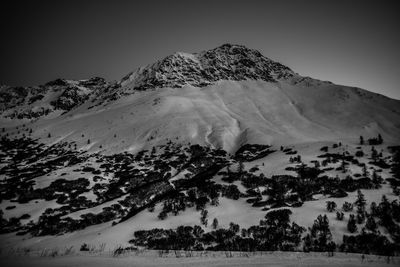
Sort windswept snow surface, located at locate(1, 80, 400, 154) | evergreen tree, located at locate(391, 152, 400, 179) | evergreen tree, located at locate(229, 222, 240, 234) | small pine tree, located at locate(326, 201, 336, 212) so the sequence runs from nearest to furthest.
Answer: evergreen tree, located at locate(229, 222, 240, 234) < small pine tree, located at locate(326, 201, 336, 212) < evergreen tree, located at locate(391, 152, 400, 179) < windswept snow surface, located at locate(1, 80, 400, 154)

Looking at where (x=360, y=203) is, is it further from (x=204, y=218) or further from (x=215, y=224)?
(x=204, y=218)

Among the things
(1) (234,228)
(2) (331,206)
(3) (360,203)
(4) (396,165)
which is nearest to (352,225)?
(2) (331,206)

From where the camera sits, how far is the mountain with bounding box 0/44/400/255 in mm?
43906

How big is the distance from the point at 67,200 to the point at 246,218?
58588mm

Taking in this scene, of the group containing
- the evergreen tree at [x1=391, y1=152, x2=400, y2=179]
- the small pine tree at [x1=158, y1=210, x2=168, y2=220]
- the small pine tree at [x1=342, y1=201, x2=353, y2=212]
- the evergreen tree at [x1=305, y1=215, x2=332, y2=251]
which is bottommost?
the evergreen tree at [x1=305, y1=215, x2=332, y2=251]

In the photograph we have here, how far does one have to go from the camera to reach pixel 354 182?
63.4 m

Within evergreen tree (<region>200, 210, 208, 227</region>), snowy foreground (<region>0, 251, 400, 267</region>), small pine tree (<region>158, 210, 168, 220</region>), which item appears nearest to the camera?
snowy foreground (<region>0, 251, 400, 267</region>)

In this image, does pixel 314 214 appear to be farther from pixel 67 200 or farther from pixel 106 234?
pixel 67 200

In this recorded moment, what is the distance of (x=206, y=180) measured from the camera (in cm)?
7600

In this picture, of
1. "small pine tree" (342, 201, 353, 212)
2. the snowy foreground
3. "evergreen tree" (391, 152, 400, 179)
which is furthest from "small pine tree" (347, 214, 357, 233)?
"evergreen tree" (391, 152, 400, 179)

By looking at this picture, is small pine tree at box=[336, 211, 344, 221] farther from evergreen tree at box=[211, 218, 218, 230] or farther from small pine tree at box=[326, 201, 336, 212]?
evergreen tree at box=[211, 218, 218, 230]

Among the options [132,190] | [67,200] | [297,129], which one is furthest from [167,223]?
[297,129]

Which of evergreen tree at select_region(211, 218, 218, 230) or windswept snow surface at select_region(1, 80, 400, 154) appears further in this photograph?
windswept snow surface at select_region(1, 80, 400, 154)

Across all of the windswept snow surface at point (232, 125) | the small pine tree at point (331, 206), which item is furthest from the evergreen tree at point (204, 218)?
the windswept snow surface at point (232, 125)
